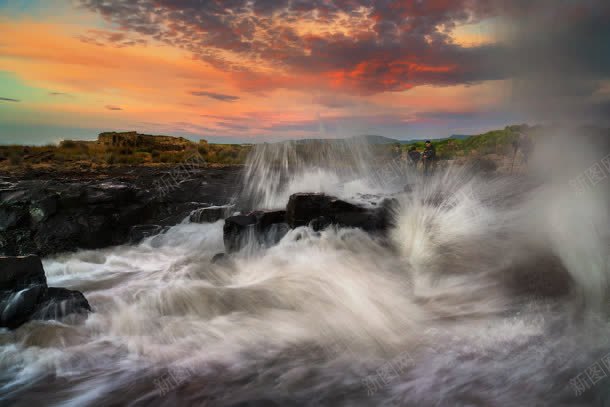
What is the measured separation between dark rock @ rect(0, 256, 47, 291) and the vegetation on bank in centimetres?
1422

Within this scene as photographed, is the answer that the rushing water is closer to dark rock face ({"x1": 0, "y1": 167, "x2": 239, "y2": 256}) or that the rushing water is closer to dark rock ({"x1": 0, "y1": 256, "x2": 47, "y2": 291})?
dark rock ({"x1": 0, "y1": 256, "x2": 47, "y2": 291})

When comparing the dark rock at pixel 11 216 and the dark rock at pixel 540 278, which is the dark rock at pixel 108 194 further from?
the dark rock at pixel 540 278

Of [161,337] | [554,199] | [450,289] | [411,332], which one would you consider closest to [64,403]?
[161,337]

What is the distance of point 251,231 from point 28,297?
5719mm

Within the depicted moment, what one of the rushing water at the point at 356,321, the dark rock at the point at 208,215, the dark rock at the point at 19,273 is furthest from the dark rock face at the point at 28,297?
the dark rock at the point at 208,215

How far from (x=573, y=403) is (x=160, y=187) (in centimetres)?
1776

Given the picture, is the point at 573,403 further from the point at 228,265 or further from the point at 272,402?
the point at 228,265

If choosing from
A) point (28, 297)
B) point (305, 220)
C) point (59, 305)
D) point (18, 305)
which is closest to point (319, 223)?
point (305, 220)

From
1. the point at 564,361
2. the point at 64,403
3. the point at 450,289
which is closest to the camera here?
the point at 64,403

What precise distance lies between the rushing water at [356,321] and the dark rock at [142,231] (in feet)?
6.02

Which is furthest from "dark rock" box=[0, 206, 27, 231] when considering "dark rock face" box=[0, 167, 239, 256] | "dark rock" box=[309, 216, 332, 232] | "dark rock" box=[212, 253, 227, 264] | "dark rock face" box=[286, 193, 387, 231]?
"dark rock" box=[309, 216, 332, 232]

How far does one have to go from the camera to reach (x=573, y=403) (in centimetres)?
449

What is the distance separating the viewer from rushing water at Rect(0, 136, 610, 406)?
16.1ft

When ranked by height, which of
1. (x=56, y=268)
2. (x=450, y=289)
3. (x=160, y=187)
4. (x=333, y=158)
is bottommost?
(x=56, y=268)
